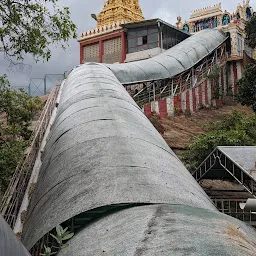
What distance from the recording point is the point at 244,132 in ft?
50.7

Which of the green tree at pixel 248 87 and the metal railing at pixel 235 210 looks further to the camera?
the green tree at pixel 248 87

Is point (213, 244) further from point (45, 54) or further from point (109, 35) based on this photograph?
point (109, 35)

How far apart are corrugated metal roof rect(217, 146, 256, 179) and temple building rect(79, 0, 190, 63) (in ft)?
45.2

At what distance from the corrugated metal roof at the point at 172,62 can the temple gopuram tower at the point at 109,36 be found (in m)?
4.41

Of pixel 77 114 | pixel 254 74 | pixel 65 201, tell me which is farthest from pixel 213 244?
pixel 254 74

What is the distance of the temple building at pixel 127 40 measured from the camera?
969 inches

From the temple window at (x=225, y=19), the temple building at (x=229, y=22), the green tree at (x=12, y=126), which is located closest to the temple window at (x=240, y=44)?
the temple building at (x=229, y=22)

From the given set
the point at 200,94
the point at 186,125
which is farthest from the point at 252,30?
the point at 200,94

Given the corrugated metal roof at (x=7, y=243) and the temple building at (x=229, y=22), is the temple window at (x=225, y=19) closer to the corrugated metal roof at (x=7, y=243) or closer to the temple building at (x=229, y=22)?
the temple building at (x=229, y=22)

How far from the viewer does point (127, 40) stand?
25.8m

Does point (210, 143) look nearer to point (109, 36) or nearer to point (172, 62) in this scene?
point (172, 62)

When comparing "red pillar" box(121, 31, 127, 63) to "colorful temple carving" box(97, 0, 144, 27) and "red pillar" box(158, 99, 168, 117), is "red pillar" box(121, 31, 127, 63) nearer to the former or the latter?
"colorful temple carving" box(97, 0, 144, 27)

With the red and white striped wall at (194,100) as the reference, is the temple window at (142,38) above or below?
above

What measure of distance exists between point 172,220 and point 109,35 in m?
25.2
